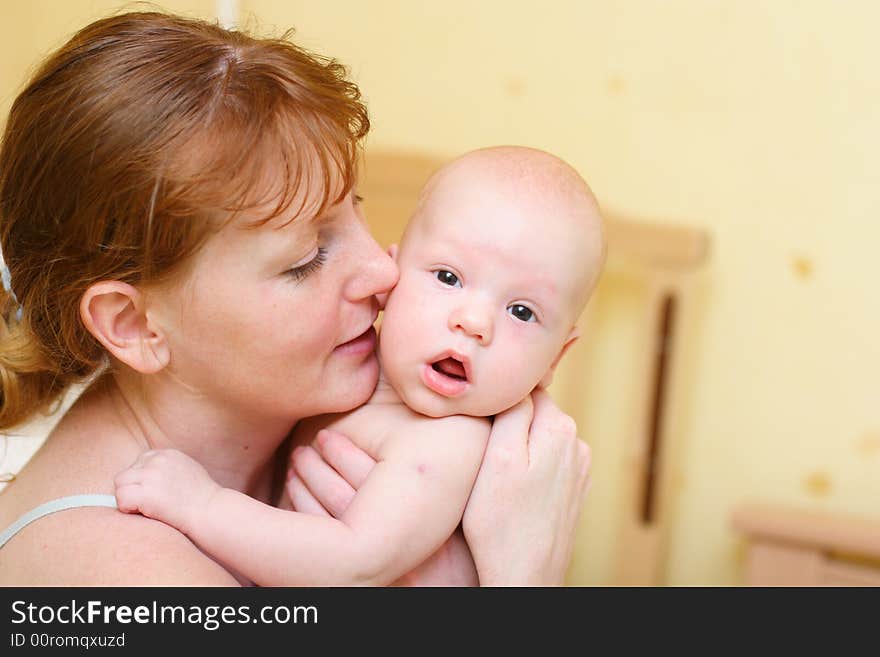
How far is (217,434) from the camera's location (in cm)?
134

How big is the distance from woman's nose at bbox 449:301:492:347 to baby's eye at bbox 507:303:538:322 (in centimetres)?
4

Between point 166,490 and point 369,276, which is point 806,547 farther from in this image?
point 166,490

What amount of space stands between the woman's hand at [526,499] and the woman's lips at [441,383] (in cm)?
12

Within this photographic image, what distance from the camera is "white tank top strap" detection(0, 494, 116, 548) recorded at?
46.9 inches

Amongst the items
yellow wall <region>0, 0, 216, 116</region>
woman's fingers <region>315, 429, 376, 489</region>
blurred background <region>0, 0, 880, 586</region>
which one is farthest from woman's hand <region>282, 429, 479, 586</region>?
yellow wall <region>0, 0, 216, 116</region>

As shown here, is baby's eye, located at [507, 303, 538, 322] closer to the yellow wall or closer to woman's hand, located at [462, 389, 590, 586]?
woman's hand, located at [462, 389, 590, 586]

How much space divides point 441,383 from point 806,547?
1478 mm

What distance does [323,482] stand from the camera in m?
1.27

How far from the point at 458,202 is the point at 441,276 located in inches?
3.7

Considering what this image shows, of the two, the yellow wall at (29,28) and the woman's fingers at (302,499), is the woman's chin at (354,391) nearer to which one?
the woman's fingers at (302,499)

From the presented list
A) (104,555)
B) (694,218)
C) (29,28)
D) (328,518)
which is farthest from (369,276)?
(29,28)

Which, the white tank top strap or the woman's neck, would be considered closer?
the white tank top strap
